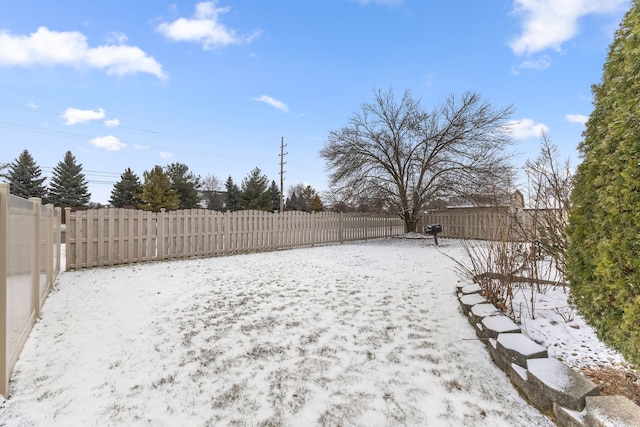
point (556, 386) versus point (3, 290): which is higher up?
point (3, 290)

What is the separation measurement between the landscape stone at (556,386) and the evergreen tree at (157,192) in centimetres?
2899

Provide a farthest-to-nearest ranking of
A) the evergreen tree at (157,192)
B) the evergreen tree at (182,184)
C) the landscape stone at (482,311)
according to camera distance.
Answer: the evergreen tree at (182,184), the evergreen tree at (157,192), the landscape stone at (482,311)

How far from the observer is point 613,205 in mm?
1621

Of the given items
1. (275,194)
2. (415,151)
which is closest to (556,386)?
(415,151)

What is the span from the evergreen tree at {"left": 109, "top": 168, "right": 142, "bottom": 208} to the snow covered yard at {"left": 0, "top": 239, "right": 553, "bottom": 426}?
99.2ft

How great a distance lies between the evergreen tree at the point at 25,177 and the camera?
26812 mm

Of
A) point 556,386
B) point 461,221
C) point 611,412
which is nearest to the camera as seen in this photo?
point 611,412

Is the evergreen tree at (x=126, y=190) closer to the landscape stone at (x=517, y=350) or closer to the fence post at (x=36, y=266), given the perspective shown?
the fence post at (x=36, y=266)

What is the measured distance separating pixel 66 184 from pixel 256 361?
35.8m

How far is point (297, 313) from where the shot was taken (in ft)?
11.7

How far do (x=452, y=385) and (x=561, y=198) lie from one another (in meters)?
3.24

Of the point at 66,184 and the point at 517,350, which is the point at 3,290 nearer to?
the point at 517,350

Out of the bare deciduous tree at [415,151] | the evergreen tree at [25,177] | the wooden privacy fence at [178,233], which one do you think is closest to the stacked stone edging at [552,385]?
the wooden privacy fence at [178,233]

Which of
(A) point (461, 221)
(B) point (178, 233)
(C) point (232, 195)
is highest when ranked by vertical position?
(C) point (232, 195)
